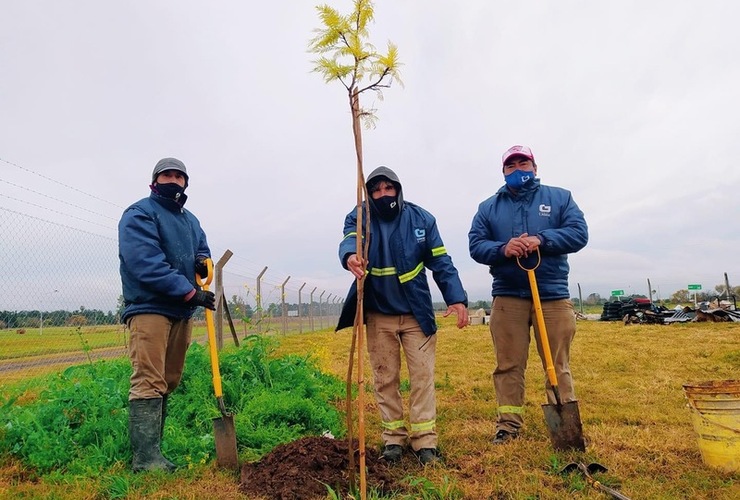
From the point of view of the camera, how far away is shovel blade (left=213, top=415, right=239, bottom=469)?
11.0ft

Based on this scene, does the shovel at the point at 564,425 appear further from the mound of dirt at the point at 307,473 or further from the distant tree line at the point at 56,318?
the distant tree line at the point at 56,318

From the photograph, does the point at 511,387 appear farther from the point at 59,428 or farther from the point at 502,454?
the point at 59,428

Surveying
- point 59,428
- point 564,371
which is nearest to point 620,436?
point 564,371

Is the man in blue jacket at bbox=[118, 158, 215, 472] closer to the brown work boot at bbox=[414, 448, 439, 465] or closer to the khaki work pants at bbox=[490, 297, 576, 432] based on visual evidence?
the brown work boot at bbox=[414, 448, 439, 465]

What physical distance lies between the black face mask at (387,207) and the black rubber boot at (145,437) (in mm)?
2089

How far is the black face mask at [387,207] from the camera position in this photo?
145 inches

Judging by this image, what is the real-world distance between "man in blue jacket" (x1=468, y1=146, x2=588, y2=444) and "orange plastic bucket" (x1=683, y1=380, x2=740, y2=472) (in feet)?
2.80

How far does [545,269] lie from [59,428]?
156 inches

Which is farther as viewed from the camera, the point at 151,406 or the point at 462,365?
the point at 462,365

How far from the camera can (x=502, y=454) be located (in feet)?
11.5

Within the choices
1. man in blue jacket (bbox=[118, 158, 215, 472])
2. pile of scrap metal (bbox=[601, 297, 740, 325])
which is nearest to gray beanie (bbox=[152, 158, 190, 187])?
man in blue jacket (bbox=[118, 158, 215, 472])

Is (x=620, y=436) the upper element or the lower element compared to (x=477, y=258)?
lower

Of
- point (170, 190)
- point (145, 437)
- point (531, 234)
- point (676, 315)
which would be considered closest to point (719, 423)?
point (531, 234)

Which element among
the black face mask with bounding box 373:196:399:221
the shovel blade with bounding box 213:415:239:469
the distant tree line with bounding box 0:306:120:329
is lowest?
the shovel blade with bounding box 213:415:239:469
